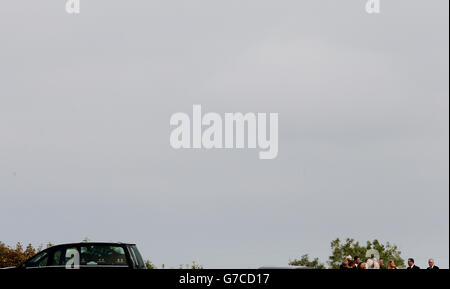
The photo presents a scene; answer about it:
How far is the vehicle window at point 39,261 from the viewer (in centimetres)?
2294

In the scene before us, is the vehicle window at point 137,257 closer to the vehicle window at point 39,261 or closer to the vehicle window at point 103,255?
the vehicle window at point 103,255

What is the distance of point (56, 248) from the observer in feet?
75.3

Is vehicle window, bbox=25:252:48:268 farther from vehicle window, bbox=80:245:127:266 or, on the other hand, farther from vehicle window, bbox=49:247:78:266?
vehicle window, bbox=80:245:127:266

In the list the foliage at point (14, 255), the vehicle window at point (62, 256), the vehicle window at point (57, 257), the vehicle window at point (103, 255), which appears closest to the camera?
the vehicle window at point (103, 255)

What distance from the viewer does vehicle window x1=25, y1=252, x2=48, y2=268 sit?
75.3ft

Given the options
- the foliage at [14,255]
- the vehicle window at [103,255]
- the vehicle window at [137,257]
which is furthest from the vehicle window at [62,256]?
the foliage at [14,255]

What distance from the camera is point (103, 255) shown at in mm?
22625

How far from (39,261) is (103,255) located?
1.95 meters

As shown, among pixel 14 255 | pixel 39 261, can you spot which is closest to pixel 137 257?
pixel 39 261
